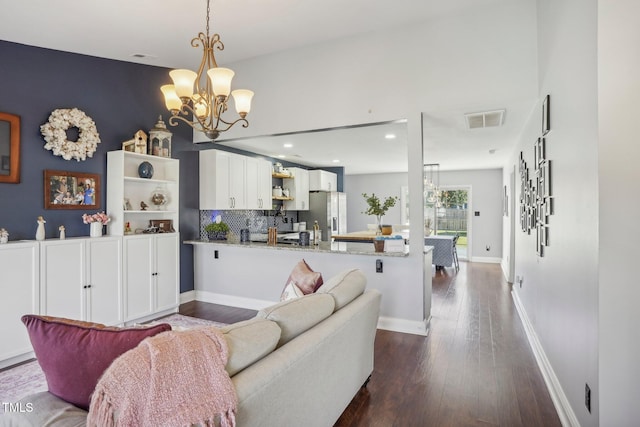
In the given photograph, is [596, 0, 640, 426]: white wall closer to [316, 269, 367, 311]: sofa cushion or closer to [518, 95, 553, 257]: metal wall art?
[518, 95, 553, 257]: metal wall art

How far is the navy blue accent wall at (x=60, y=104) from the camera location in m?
3.33

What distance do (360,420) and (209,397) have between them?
4.80 feet

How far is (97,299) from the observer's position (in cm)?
372

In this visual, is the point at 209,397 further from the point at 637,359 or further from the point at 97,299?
the point at 97,299

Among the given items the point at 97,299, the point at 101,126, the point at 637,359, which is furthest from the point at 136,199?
the point at 637,359

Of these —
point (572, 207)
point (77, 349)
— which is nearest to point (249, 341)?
point (77, 349)

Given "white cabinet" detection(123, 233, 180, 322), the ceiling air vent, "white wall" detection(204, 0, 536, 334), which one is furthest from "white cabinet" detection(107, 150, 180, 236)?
the ceiling air vent

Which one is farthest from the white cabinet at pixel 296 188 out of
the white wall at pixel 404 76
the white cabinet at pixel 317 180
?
the white wall at pixel 404 76

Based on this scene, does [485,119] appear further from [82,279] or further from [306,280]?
[82,279]

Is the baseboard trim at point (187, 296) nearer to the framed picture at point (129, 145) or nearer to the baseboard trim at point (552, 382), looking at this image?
the framed picture at point (129, 145)

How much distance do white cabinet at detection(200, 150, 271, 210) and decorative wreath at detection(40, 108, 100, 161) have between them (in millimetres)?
1510

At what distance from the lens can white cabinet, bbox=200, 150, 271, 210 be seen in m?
5.14

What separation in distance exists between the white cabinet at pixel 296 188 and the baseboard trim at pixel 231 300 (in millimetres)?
2879

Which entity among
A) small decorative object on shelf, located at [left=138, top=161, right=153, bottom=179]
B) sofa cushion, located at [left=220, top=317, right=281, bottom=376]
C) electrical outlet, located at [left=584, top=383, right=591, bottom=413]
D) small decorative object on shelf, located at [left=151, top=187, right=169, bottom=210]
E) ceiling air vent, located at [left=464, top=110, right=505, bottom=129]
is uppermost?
ceiling air vent, located at [left=464, top=110, right=505, bottom=129]
